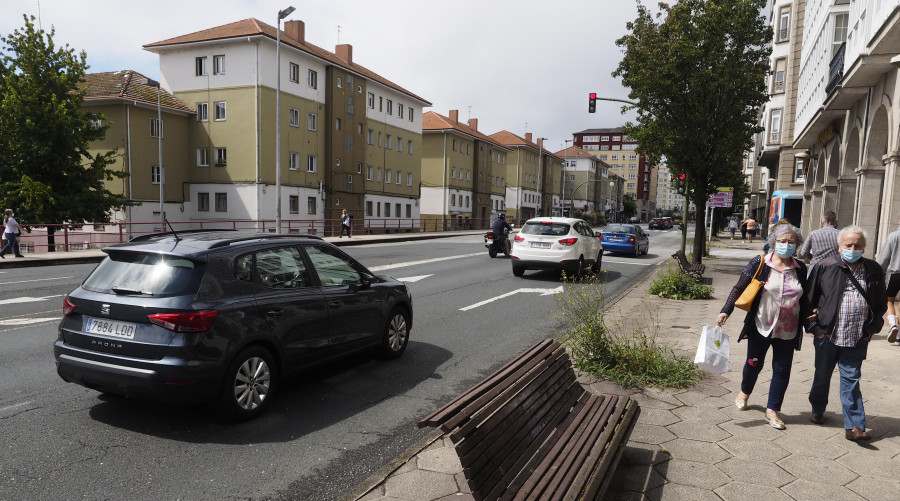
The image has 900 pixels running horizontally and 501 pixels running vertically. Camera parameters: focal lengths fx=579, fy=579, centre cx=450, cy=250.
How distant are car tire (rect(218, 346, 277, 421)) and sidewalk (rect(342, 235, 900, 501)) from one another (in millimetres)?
1456

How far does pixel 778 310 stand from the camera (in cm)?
454

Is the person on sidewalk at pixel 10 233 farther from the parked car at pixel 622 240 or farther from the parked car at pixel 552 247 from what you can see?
the parked car at pixel 622 240

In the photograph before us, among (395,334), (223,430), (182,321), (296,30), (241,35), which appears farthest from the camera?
(296,30)

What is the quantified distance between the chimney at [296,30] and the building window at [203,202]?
1387 cm

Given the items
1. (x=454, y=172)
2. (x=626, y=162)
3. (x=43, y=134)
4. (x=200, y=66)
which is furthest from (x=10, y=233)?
(x=626, y=162)

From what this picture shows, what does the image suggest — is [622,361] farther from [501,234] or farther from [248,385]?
[501,234]

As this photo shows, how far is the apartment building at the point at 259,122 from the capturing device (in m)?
39.1

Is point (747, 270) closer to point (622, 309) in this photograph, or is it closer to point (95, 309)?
point (95, 309)

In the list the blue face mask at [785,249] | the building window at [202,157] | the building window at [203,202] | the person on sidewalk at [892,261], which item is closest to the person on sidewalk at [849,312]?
the blue face mask at [785,249]

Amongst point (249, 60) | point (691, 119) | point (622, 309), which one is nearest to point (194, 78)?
point (249, 60)

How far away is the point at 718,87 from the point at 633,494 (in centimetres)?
1573

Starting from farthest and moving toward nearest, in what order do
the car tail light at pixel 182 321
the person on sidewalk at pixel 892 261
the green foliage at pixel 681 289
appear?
1. the green foliage at pixel 681 289
2. the person on sidewalk at pixel 892 261
3. the car tail light at pixel 182 321

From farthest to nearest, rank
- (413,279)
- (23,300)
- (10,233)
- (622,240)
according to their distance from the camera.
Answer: (622,240)
(10,233)
(413,279)
(23,300)

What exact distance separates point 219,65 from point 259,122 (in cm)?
534
